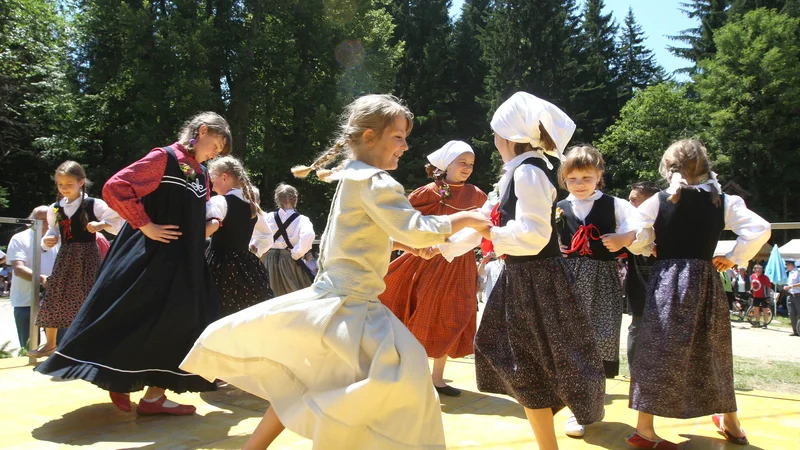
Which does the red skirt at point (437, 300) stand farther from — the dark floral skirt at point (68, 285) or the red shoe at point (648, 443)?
the dark floral skirt at point (68, 285)

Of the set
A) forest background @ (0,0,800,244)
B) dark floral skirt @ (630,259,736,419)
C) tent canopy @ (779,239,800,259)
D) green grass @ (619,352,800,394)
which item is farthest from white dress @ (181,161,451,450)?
tent canopy @ (779,239,800,259)

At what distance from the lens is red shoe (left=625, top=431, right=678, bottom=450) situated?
320cm

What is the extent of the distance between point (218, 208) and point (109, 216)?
3.55 feet

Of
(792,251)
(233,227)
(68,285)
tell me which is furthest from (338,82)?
(233,227)

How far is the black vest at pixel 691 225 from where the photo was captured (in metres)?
3.33

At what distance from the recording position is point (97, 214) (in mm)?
5211

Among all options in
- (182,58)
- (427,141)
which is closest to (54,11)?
(182,58)

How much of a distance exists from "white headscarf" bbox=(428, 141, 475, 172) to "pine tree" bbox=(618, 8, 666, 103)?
4450cm

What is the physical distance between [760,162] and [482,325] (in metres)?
35.3

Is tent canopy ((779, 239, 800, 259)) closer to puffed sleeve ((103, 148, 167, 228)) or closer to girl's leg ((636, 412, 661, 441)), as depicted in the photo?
girl's leg ((636, 412, 661, 441))

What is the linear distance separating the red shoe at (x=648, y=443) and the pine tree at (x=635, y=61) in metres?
46.2

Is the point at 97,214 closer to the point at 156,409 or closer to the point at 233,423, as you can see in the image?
the point at 156,409

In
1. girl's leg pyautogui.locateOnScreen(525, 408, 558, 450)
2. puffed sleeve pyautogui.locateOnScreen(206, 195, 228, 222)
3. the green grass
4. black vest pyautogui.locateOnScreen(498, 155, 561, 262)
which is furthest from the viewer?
the green grass

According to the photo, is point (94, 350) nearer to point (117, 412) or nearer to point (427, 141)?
point (117, 412)
